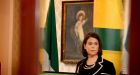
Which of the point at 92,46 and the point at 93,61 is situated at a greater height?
the point at 92,46

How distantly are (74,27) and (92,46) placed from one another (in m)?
0.31

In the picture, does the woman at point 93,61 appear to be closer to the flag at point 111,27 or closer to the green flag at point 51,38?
the flag at point 111,27

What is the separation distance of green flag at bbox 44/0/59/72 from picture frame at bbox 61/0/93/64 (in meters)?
0.08

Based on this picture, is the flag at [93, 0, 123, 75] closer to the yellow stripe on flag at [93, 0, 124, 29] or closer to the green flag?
the yellow stripe on flag at [93, 0, 124, 29]

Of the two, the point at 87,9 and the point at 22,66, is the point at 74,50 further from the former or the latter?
the point at 22,66

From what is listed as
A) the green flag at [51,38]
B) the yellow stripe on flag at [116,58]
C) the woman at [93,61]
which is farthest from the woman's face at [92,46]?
the green flag at [51,38]

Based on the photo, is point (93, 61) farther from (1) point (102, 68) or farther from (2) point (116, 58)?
(2) point (116, 58)

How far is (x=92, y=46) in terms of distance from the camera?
206 centimetres

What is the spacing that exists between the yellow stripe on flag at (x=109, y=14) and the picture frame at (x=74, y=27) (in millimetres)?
184

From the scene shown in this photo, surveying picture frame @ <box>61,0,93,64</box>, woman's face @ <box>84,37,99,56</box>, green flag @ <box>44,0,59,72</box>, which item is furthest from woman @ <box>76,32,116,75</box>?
green flag @ <box>44,0,59,72</box>

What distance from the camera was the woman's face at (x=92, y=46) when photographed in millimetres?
2025

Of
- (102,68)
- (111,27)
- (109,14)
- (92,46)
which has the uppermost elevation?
(109,14)

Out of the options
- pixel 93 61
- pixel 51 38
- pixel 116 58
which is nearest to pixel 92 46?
pixel 93 61

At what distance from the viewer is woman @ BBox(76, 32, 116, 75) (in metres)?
1.98
